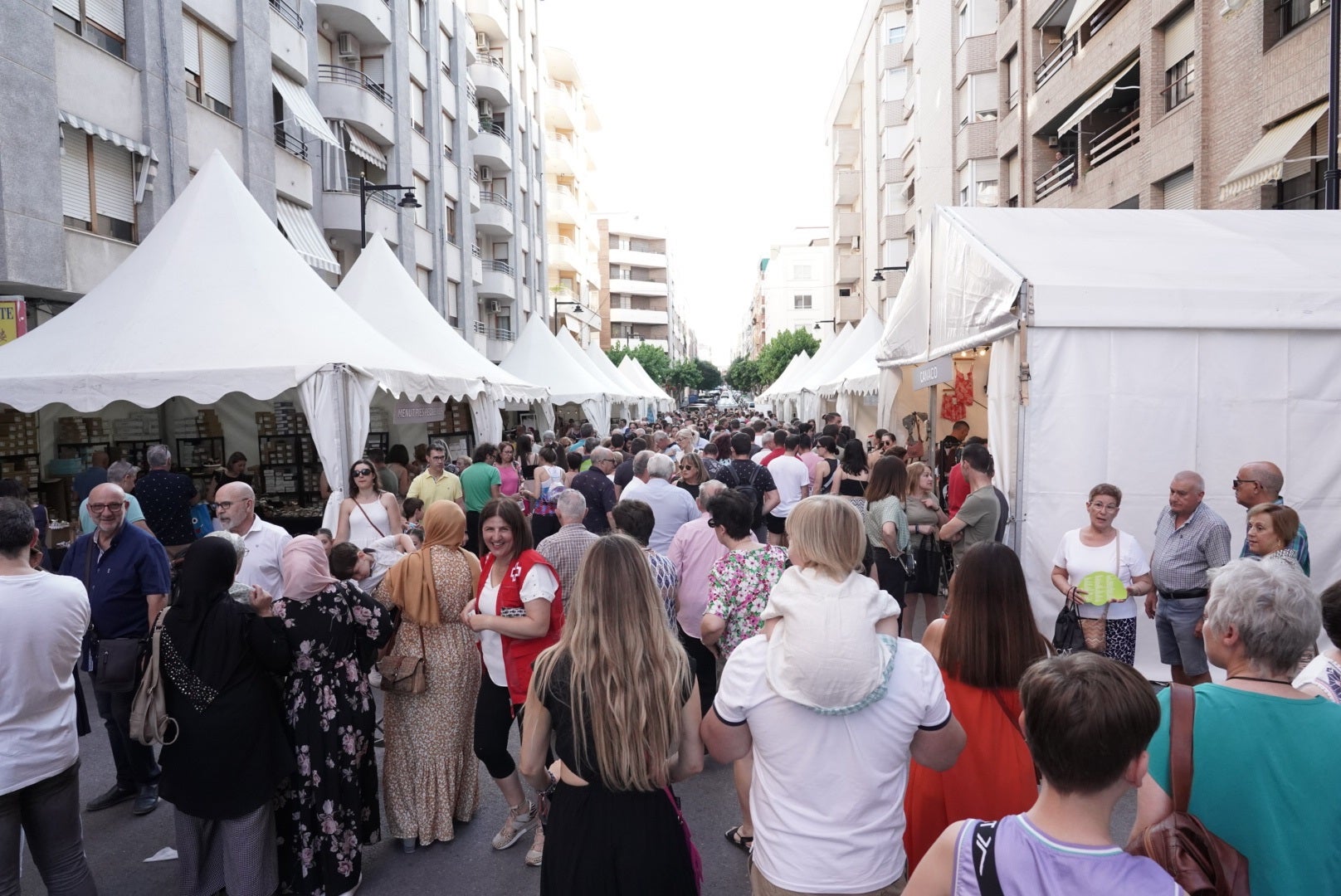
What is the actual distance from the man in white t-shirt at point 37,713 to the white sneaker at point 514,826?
179cm

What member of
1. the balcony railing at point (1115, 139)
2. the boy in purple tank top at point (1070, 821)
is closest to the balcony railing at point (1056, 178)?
the balcony railing at point (1115, 139)

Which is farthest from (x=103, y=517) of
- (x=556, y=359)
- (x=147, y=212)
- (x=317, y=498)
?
(x=556, y=359)

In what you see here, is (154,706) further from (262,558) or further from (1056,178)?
(1056,178)

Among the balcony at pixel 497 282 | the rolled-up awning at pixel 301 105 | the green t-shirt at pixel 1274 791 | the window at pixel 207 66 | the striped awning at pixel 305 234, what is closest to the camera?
the green t-shirt at pixel 1274 791

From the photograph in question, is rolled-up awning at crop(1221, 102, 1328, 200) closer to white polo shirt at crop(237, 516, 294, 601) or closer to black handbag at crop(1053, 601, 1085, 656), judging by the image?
black handbag at crop(1053, 601, 1085, 656)

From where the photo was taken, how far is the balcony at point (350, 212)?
20.0 m

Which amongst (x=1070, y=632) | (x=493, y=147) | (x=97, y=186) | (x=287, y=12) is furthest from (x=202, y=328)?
(x=493, y=147)

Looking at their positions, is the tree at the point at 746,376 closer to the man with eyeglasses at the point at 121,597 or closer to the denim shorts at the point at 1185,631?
the denim shorts at the point at 1185,631

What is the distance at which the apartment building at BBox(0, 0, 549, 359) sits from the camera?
1123 centimetres

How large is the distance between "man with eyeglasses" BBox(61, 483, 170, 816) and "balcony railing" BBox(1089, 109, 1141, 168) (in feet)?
62.8

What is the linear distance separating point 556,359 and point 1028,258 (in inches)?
628

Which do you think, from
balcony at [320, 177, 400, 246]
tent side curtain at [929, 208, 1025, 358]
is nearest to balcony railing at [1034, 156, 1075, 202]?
tent side curtain at [929, 208, 1025, 358]

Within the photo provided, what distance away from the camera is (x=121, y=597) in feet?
15.8

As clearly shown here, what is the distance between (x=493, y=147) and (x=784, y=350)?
28774 millimetres
